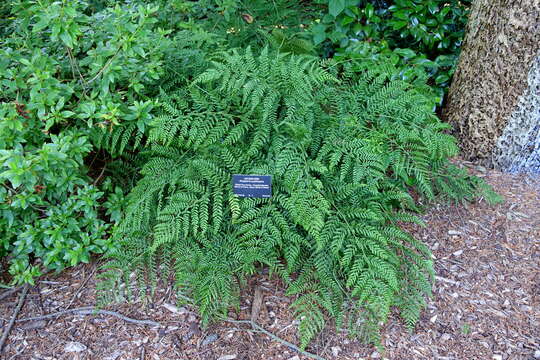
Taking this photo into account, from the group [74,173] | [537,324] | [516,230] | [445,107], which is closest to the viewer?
[537,324]

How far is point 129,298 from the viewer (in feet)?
7.67

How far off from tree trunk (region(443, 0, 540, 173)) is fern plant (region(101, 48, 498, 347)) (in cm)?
65

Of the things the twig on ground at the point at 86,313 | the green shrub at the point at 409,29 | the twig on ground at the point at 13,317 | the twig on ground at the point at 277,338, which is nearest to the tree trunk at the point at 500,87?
the green shrub at the point at 409,29

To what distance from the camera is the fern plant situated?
2.18 meters

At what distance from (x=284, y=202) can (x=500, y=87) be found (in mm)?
1697

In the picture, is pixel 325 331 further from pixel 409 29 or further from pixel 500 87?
pixel 409 29

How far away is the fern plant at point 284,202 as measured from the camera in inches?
85.9

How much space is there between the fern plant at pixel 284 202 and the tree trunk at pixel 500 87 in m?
0.65

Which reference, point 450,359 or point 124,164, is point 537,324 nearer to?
point 450,359

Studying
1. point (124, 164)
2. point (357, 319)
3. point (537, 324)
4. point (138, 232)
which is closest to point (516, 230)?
point (537, 324)

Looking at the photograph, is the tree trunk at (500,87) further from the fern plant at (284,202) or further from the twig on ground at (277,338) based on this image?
the twig on ground at (277,338)

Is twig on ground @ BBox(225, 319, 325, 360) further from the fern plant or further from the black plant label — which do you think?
the black plant label

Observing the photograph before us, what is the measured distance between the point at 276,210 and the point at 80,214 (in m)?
1.13

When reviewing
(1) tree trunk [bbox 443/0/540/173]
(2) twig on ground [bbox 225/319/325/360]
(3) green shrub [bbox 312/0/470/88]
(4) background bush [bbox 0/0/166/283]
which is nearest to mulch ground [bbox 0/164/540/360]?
(2) twig on ground [bbox 225/319/325/360]
